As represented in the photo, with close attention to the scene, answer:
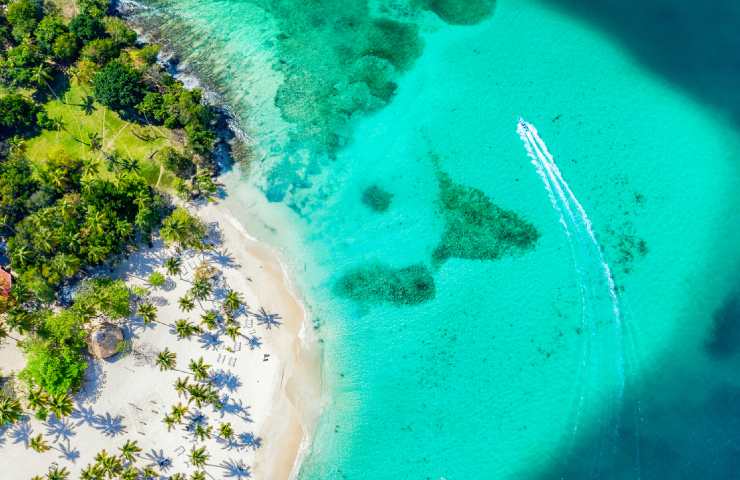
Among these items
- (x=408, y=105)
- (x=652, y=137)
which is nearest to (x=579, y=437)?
(x=652, y=137)

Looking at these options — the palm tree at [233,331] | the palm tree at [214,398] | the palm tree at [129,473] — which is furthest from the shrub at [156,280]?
the palm tree at [129,473]

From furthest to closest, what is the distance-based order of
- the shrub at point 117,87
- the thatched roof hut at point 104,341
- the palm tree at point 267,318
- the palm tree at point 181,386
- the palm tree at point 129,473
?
the shrub at point 117,87, the palm tree at point 267,318, the thatched roof hut at point 104,341, the palm tree at point 181,386, the palm tree at point 129,473

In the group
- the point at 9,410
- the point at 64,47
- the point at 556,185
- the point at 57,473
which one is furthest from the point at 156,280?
the point at 556,185

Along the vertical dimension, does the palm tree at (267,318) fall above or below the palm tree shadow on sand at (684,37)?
below

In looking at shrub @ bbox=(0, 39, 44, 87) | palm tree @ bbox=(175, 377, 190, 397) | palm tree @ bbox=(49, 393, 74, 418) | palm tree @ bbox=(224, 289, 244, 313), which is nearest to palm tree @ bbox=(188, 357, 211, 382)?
palm tree @ bbox=(175, 377, 190, 397)

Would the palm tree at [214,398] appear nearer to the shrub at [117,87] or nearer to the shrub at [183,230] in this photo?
the shrub at [183,230]

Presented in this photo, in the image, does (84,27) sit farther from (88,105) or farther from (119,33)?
(88,105)

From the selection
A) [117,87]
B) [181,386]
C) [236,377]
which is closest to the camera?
[181,386]
